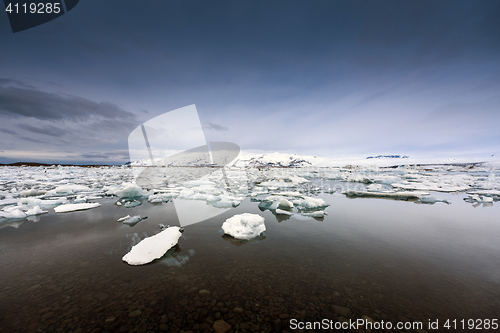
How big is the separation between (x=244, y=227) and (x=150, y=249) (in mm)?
2699

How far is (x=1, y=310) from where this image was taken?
8.91ft

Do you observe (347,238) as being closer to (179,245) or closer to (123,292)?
(179,245)

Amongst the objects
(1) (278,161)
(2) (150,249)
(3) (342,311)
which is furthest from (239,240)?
(1) (278,161)

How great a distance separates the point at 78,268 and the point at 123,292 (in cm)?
169

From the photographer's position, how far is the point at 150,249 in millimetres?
4414

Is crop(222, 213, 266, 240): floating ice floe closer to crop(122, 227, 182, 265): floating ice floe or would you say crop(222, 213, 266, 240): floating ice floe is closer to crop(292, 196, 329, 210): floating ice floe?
crop(122, 227, 182, 265): floating ice floe

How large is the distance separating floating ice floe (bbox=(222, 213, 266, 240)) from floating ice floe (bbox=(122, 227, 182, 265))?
165 centimetres

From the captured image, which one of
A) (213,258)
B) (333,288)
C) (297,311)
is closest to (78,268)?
→ (213,258)

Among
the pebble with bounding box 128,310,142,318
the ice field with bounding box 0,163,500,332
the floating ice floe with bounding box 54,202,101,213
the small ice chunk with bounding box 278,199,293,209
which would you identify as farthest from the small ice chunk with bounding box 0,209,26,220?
the small ice chunk with bounding box 278,199,293,209

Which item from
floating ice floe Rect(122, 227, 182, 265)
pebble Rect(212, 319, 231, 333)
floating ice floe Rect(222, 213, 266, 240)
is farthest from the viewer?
floating ice floe Rect(222, 213, 266, 240)

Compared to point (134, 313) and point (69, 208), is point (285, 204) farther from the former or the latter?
point (69, 208)

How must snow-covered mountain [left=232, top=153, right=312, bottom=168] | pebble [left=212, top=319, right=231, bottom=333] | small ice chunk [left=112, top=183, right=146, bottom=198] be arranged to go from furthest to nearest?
snow-covered mountain [left=232, top=153, right=312, bottom=168]
small ice chunk [left=112, top=183, right=146, bottom=198]
pebble [left=212, top=319, right=231, bottom=333]

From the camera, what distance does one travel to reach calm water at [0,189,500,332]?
271cm

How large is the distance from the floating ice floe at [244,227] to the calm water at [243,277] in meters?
0.27
